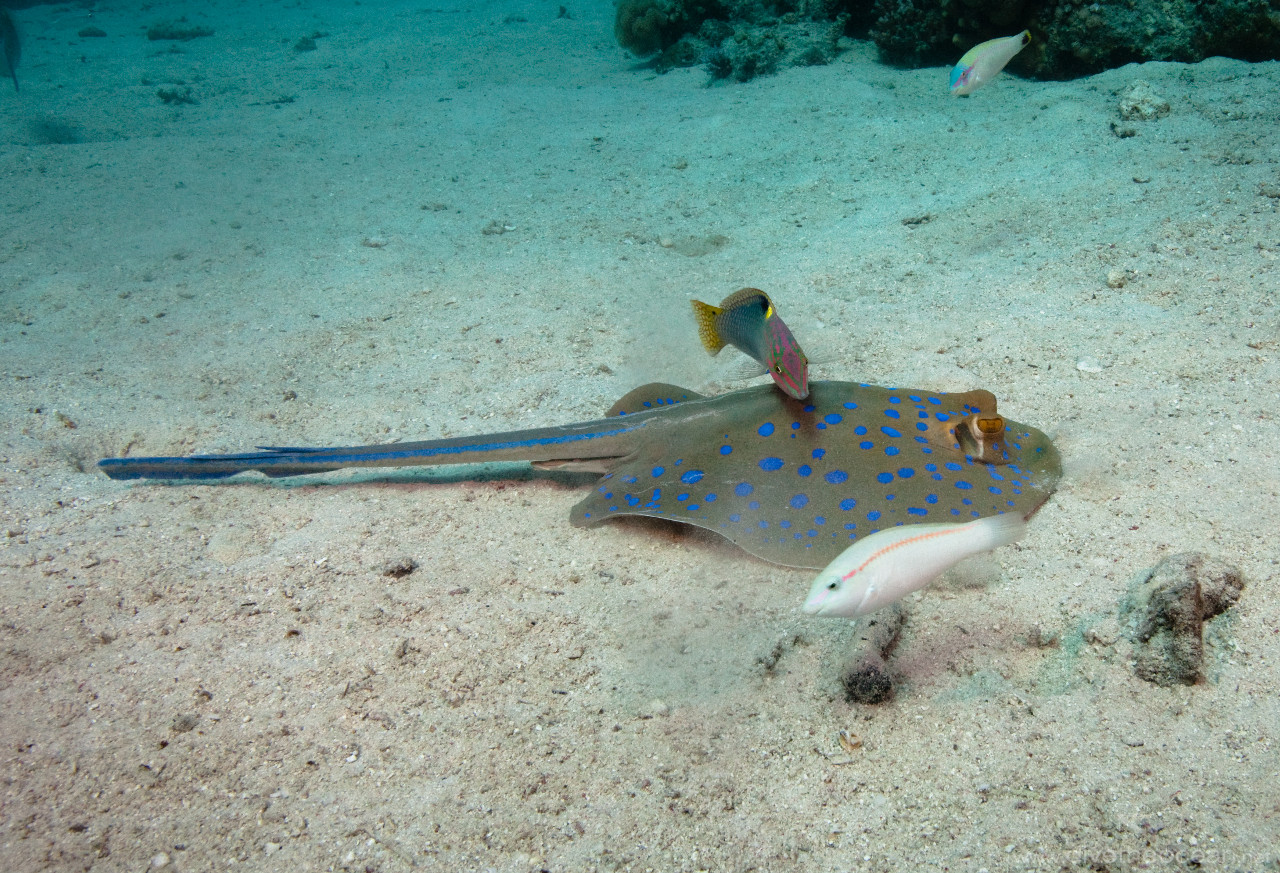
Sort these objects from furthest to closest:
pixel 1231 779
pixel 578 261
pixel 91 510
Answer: pixel 578 261
pixel 91 510
pixel 1231 779

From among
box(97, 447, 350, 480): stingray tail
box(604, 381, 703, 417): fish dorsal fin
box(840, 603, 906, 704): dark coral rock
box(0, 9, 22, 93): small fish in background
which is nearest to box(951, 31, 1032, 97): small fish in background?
box(604, 381, 703, 417): fish dorsal fin

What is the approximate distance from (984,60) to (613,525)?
5395 millimetres

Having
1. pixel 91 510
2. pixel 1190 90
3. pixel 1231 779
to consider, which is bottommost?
pixel 91 510

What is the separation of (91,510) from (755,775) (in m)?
4.07

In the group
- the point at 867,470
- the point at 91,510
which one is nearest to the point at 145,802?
the point at 91,510

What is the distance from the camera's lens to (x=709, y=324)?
3.62 m

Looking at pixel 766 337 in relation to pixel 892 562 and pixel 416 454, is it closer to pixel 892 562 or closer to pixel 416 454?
pixel 892 562

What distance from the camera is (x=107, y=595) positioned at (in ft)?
9.87

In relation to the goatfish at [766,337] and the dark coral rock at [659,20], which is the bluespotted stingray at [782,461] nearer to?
the goatfish at [766,337]

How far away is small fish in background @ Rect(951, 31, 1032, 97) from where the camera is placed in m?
5.40

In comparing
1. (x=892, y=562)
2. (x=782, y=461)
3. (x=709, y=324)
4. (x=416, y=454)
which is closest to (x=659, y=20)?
(x=709, y=324)

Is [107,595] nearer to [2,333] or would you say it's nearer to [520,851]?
[520,851]

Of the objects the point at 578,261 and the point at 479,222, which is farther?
the point at 479,222

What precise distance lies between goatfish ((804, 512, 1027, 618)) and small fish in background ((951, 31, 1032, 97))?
5.39 m
